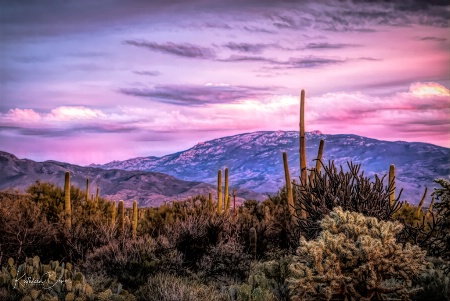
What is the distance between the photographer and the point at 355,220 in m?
9.09

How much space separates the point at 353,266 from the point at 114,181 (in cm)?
12891

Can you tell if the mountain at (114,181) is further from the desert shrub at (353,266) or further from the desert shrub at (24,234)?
the desert shrub at (353,266)

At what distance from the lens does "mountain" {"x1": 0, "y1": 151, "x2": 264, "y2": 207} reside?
11525cm

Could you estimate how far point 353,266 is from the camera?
852 centimetres

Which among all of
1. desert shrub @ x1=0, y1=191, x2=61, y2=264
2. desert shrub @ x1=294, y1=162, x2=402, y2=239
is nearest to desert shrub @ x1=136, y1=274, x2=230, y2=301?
desert shrub @ x1=294, y1=162, x2=402, y2=239

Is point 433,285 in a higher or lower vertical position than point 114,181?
higher

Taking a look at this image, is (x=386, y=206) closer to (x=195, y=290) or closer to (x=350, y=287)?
(x=350, y=287)

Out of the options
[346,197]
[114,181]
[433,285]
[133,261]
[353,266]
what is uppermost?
[346,197]

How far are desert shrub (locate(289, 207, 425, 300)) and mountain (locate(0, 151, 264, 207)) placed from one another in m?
97.5

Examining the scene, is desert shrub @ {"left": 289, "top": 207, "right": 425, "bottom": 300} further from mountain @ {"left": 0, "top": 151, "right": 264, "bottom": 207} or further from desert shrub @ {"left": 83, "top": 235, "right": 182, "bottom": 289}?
mountain @ {"left": 0, "top": 151, "right": 264, "bottom": 207}

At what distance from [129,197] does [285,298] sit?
102m

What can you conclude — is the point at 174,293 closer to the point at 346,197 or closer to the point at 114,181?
the point at 346,197

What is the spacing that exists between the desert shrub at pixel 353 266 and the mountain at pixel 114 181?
9747 cm

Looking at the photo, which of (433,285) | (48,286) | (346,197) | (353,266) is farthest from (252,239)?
(353,266)
